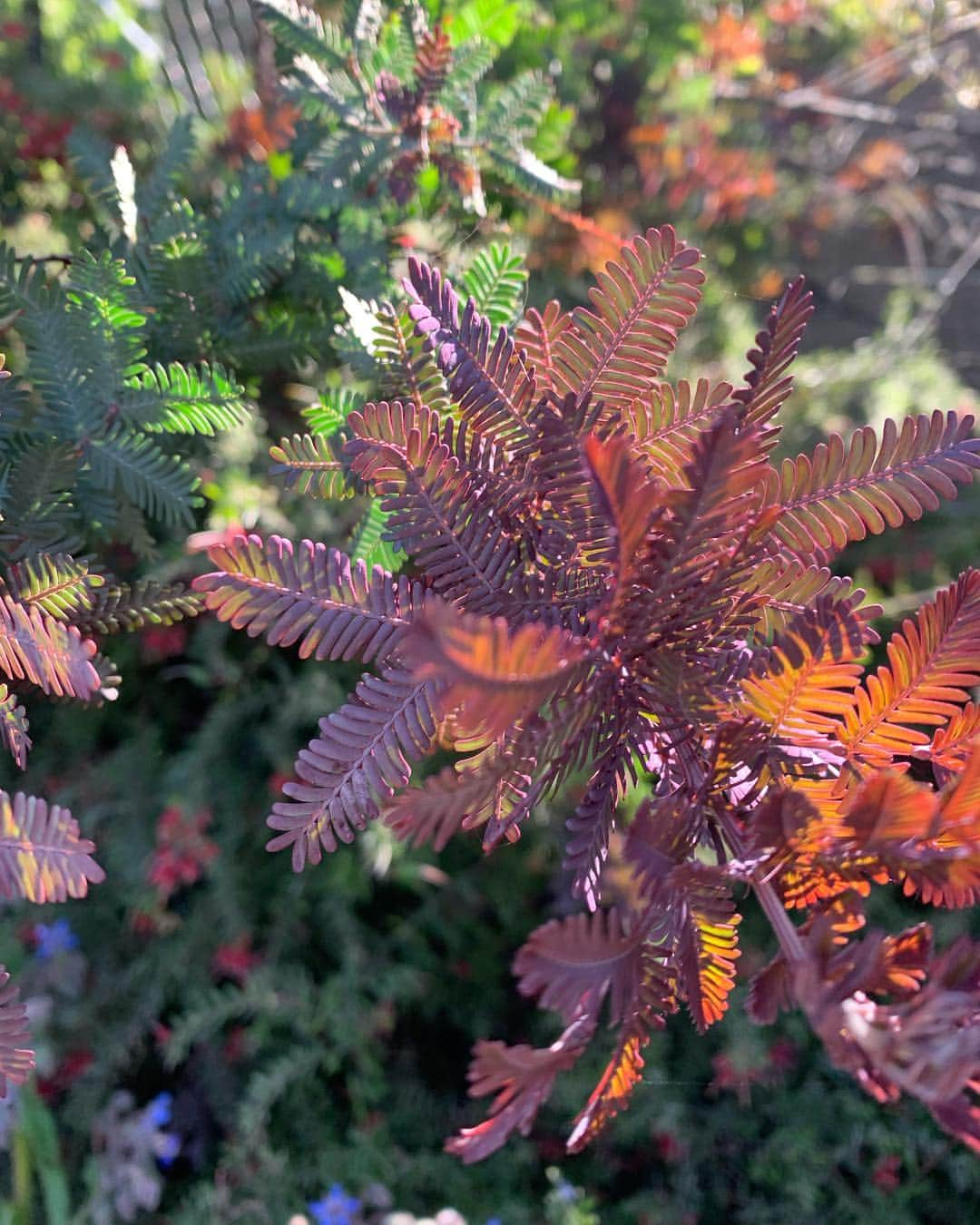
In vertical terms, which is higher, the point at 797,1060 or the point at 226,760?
the point at 226,760

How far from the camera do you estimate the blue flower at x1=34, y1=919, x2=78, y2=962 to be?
163 centimetres

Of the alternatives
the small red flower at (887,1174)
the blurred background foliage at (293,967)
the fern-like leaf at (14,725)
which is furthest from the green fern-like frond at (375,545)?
the small red flower at (887,1174)

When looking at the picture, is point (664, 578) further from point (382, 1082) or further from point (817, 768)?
point (382, 1082)

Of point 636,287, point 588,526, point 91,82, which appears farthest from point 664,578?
point 91,82

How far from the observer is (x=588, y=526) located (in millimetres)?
573

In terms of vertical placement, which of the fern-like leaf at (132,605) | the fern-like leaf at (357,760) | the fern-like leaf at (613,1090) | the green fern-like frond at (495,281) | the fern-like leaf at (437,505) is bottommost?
the fern-like leaf at (613,1090)

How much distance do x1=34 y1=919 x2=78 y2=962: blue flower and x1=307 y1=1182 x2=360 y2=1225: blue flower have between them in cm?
62

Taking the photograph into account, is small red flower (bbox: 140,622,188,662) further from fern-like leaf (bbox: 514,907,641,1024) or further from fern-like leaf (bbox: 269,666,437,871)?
fern-like leaf (bbox: 514,907,641,1024)

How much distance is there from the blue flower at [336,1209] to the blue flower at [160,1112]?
0.98 feet

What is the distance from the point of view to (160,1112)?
1543mm

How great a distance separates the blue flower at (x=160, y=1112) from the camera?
153 centimetres

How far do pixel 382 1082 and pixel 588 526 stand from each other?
1.37m

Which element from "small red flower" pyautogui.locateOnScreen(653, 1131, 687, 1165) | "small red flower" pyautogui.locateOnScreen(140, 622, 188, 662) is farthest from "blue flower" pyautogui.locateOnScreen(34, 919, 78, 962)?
"small red flower" pyautogui.locateOnScreen(653, 1131, 687, 1165)

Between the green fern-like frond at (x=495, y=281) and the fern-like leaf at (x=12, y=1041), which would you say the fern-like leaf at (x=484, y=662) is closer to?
the fern-like leaf at (x=12, y=1041)
